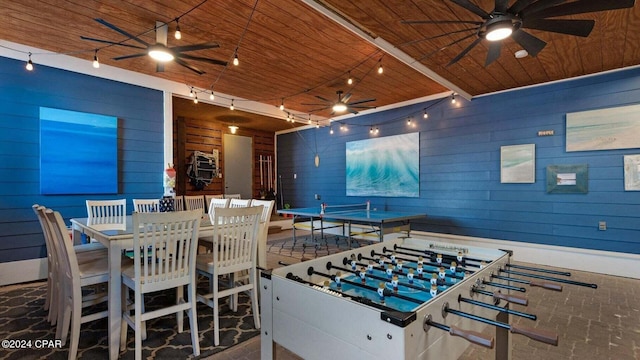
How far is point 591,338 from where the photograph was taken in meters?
2.42

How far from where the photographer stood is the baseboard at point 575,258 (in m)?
3.97

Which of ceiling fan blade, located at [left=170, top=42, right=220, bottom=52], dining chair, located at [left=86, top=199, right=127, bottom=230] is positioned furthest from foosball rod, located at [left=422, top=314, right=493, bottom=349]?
dining chair, located at [left=86, top=199, right=127, bottom=230]

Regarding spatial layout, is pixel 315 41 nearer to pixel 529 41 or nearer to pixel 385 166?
pixel 529 41

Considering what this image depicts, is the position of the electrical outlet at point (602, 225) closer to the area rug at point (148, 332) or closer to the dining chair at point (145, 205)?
the area rug at point (148, 332)

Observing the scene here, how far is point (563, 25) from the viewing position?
238 centimetres

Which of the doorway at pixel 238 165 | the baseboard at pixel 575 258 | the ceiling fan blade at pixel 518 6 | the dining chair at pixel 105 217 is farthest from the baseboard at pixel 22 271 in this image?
the baseboard at pixel 575 258

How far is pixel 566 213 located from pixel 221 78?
5.64 metres

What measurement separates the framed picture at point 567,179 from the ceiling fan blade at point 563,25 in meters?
2.61

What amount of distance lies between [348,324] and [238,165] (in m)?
7.51

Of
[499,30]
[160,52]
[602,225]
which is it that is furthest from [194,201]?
[602,225]

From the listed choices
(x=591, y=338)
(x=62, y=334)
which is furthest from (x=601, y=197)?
(x=62, y=334)

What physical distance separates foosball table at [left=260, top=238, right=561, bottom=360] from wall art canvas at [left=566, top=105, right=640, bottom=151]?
11.6 feet

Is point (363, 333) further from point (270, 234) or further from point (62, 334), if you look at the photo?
point (270, 234)

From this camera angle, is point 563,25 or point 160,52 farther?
point 160,52
